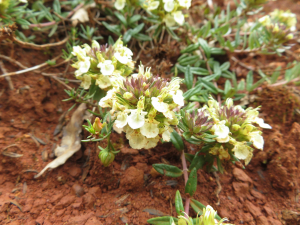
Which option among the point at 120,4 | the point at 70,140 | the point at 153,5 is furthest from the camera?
the point at 120,4

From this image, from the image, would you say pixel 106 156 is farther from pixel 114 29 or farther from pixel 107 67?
pixel 114 29

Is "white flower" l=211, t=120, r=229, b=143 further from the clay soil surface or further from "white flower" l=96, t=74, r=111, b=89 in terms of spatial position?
"white flower" l=96, t=74, r=111, b=89

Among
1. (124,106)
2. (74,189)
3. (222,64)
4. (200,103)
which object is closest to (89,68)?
(124,106)

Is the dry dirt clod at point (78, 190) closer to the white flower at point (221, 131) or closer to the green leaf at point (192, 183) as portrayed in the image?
the green leaf at point (192, 183)

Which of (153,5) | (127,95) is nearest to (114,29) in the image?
(153,5)

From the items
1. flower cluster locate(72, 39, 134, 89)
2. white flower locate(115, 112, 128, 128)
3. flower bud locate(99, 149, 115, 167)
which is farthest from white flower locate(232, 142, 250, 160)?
flower cluster locate(72, 39, 134, 89)

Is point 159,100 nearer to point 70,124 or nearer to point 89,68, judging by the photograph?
point 89,68

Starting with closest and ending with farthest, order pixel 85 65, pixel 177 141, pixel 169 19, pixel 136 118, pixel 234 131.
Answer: pixel 136 118
pixel 234 131
pixel 85 65
pixel 177 141
pixel 169 19

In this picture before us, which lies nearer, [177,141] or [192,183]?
[192,183]
